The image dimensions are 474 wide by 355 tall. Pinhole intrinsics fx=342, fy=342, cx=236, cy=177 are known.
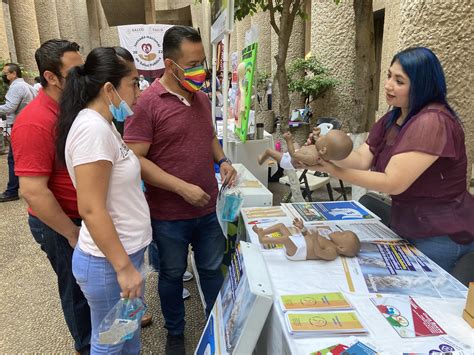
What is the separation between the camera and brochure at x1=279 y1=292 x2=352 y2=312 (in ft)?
3.68

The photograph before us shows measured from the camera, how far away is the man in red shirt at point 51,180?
1.47 metres

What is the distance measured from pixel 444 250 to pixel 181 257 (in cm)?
127

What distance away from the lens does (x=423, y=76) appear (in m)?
1.39

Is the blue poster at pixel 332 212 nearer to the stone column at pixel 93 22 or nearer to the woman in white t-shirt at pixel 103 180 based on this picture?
the woman in white t-shirt at pixel 103 180

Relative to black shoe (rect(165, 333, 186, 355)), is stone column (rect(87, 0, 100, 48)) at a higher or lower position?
higher

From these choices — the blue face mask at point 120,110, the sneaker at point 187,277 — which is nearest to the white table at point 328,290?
the blue face mask at point 120,110

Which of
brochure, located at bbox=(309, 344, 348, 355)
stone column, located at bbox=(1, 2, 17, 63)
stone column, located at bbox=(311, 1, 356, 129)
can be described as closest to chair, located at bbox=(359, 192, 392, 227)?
brochure, located at bbox=(309, 344, 348, 355)

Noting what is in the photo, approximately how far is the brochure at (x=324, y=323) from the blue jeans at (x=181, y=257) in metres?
0.92

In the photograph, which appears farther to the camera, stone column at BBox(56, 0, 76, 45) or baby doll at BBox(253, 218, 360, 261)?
stone column at BBox(56, 0, 76, 45)

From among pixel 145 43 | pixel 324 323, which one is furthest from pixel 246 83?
pixel 145 43

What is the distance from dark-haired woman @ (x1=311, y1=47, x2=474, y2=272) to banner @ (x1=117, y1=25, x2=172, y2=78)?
5.10 metres

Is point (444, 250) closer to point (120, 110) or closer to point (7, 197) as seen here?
point (120, 110)

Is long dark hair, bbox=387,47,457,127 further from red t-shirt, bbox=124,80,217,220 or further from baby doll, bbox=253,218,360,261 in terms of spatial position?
red t-shirt, bbox=124,80,217,220

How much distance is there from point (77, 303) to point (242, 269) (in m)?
1.05
